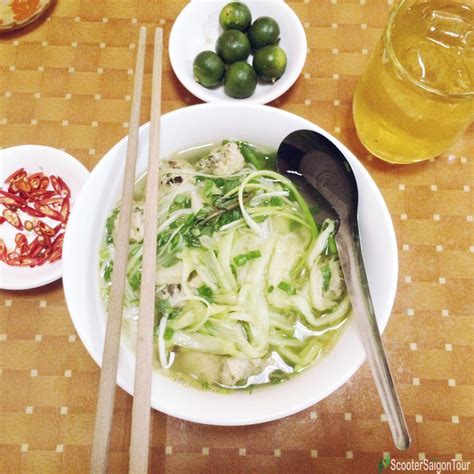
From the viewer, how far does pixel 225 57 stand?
5.77 feet

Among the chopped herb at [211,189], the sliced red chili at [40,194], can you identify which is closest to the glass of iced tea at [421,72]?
the chopped herb at [211,189]

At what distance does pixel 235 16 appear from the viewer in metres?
1.77

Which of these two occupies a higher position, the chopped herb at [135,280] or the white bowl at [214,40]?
the white bowl at [214,40]

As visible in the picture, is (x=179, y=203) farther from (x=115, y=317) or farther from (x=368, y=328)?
(x=368, y=328)

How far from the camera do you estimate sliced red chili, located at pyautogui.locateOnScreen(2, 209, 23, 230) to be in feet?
5.54

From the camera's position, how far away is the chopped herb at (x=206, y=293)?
4.54 ft

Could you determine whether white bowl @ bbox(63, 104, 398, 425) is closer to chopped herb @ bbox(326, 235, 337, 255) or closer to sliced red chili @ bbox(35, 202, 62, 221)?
chopped herb @ bbox(326, 235, 337, 255)

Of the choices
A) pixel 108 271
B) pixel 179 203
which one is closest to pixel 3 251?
pixel 108 271

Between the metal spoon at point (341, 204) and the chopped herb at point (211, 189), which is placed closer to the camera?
the metal spoon at point (341, 204)

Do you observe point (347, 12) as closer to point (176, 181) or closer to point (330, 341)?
point (176, 181)

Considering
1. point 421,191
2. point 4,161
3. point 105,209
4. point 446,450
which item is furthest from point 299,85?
point 446,450

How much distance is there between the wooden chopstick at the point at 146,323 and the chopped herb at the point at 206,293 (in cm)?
22

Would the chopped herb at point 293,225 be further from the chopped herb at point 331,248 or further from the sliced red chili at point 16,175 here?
the sliced red chili at point 16,175

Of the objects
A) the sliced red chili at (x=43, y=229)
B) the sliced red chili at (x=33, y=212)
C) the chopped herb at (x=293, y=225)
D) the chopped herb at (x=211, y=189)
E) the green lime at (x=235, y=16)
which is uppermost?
the green lime at (x=235, y=16)
